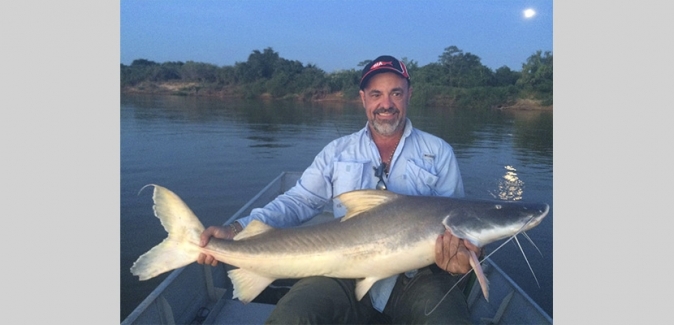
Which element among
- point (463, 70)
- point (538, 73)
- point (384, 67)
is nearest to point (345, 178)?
point (384, 67)

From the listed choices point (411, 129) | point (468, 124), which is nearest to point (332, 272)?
point (411, 129)

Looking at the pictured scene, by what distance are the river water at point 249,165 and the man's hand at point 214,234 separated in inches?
127

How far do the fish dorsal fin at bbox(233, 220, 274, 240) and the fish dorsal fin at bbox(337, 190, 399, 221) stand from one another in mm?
562

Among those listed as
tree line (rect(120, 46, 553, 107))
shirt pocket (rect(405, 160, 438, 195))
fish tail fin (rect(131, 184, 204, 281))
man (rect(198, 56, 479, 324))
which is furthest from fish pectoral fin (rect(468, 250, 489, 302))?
tree line (rect(120, 46, 553, 107))

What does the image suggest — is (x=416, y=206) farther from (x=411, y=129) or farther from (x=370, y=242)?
(x=411, y=129)

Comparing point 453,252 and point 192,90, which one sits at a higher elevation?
point 192,90

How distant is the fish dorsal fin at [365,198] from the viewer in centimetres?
293

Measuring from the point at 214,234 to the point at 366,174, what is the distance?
1.34m

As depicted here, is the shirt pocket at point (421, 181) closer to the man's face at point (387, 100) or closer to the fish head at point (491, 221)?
the man's face at point (387, 100)

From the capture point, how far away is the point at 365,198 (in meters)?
2.94

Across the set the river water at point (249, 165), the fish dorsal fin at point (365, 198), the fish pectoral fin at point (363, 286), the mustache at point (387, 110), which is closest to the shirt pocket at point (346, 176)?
the mustache at point (387, 110)

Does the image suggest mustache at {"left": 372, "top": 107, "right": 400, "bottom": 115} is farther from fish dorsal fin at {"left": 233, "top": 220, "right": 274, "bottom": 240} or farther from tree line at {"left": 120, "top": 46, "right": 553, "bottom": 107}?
tree line at {"left": 120, "top": 46, "right": 553, "bottom": 107}

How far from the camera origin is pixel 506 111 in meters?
38.1

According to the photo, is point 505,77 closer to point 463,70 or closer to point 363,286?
point 463,70
